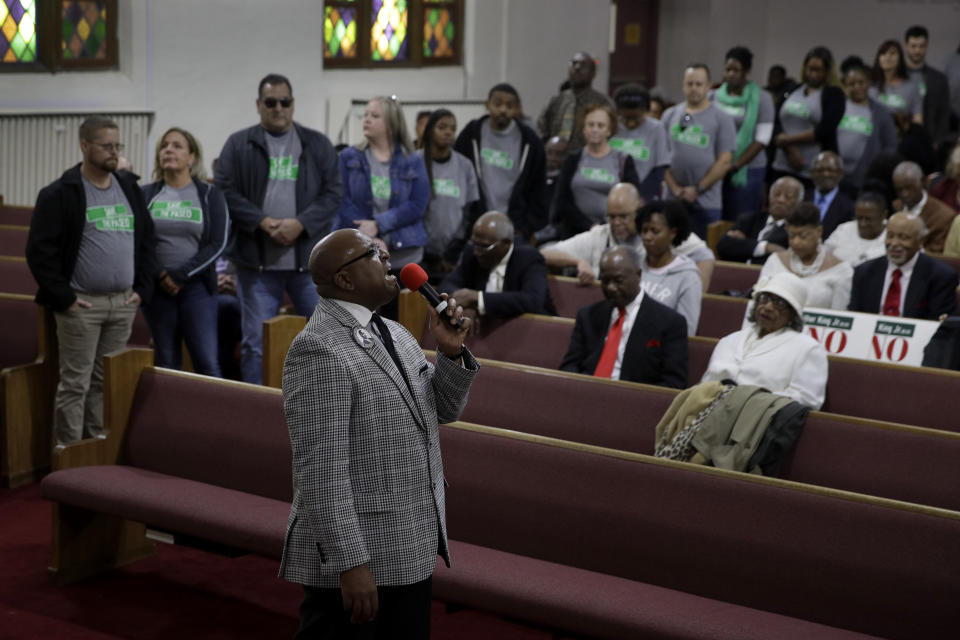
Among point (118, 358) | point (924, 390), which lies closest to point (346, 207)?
point (118, 358)

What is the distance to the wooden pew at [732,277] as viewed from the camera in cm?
608

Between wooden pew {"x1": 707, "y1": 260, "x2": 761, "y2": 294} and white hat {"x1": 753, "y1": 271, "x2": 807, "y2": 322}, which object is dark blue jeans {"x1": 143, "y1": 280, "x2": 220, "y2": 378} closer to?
white hat {"x1": 753, "y1": 271, "x2": 807, "y2": 322}

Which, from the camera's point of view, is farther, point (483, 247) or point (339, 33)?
point (339, 33)

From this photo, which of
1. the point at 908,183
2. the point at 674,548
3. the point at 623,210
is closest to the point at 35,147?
the point at 623,210

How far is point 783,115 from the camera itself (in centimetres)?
800

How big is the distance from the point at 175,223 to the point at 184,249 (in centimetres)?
12

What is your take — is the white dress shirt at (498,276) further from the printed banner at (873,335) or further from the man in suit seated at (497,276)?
the printed banner at (873,335)

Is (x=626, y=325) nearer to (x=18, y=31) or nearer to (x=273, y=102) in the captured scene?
(x=273, y=102)

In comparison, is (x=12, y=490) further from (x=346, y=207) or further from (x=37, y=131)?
(x=37, y=131)

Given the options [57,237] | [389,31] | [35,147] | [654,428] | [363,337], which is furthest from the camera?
[389,31]

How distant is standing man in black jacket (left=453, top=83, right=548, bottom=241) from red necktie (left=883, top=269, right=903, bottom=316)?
6.54 ft

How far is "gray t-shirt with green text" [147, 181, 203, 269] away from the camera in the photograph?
4953 mm

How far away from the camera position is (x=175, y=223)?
496 cm

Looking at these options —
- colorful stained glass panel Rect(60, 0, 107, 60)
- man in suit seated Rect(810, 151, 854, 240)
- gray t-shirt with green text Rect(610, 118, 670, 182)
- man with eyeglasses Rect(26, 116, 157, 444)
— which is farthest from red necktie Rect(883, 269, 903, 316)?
colorful stained glass panel Rect(60, 0, 107, 60)
